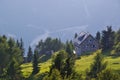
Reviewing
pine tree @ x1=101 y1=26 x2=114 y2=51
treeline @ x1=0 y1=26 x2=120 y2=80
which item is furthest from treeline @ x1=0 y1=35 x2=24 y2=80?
pine tree @ x1=101 y1=26 x2=114 y2=51

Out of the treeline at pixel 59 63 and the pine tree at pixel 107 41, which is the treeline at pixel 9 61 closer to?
the treeline at pixel 59 63

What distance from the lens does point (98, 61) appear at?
306ft

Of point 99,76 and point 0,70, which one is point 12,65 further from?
point 99,76

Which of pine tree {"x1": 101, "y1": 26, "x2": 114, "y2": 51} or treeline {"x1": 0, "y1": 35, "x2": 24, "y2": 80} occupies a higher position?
pine tree {"x1": 101, "y1": 26, "x2": 114, "y2": 51}

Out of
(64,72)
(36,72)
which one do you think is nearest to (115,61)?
(36,72)

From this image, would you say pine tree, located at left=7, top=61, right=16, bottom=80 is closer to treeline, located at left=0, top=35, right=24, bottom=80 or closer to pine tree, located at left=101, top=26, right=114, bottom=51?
treeline, located at left=0, top=35, right=24, bottom=80

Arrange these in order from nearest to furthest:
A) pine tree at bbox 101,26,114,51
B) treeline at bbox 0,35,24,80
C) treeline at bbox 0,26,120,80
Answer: treeline at bbox 0,26,120,80 → treeline at bbox 0,35,24,80 → pine tree at bbox 101,26,114,51

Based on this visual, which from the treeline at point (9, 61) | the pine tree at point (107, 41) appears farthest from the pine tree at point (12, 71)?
the pine tree at point (107, 41)

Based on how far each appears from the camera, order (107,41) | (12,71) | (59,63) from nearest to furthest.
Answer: (59,63) < (12,71) < (107,41)

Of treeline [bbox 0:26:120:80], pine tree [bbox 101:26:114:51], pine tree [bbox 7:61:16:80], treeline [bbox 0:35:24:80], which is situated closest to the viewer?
treeline [bbox 0:26:120:80]

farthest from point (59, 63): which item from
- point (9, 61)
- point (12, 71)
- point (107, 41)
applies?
point (107, 41)

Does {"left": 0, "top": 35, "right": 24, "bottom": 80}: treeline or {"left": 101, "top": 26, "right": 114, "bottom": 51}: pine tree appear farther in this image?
{"left": 101, "top": 26, "right": 114, "bottom": 51}: pine tree

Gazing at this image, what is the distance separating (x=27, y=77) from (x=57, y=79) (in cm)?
6794

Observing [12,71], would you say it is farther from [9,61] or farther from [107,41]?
[107,41]
